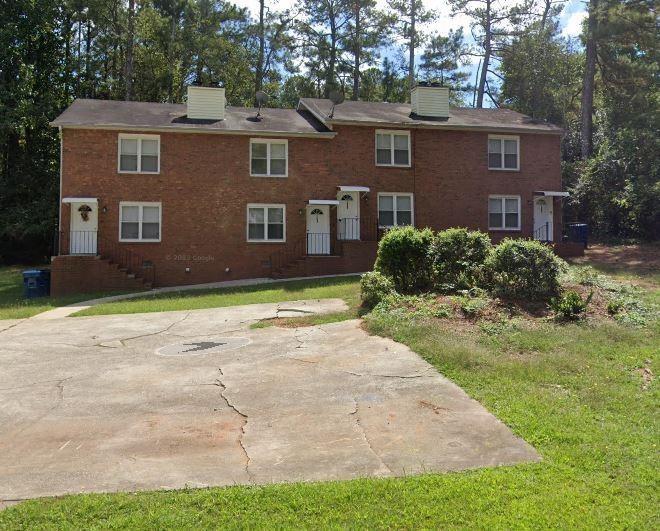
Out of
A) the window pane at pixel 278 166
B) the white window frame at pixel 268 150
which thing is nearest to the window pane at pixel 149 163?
the white window frame at pixel 268 150

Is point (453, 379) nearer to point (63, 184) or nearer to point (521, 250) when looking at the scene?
point (521, 250)

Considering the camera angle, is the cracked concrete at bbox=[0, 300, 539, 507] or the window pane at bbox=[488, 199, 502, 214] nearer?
the cracked concrete at bbox=[0, 300, 539, 507]

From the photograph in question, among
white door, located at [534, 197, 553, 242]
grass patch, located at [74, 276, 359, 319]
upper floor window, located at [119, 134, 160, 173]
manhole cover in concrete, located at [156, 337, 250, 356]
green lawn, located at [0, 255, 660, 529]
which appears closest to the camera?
green lawn, located at [0, 255, 660, 529]

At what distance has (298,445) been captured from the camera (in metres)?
4.98

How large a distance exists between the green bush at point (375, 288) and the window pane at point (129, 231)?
11.9 meters

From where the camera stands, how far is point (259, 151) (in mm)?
21469

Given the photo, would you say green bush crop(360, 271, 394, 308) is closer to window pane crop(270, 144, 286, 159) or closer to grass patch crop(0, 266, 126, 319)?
grass patch crop(0, 266, 126, 319)

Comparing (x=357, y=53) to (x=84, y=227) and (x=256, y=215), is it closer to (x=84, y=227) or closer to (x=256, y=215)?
(x=256, y=215)

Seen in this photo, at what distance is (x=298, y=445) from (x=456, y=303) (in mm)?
5783

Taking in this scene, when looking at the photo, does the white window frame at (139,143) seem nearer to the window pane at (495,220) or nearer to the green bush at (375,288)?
the green bush at (375,288)

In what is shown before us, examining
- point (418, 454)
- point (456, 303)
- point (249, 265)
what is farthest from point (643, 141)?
Answer: point (418, 454)

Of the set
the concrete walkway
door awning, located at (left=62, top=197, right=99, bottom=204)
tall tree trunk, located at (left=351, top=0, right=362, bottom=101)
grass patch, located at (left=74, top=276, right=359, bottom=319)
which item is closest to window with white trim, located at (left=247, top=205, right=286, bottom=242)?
the concrete walkway

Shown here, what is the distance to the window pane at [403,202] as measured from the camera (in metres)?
22.6

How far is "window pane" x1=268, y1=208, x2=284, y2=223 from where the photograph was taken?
21.5m
